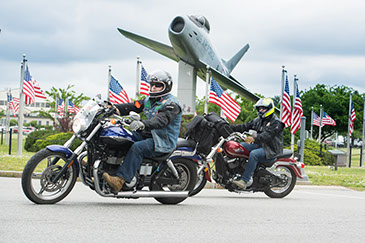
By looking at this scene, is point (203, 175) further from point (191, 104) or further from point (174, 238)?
point (191, 104)

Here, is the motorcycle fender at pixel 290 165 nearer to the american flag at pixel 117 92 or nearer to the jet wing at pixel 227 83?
the american flag at pixel 117 92

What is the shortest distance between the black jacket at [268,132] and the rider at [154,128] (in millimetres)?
2281

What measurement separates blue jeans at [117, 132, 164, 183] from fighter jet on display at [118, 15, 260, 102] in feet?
76.5

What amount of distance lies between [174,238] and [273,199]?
472 cm

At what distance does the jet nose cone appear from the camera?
30219 millimetres

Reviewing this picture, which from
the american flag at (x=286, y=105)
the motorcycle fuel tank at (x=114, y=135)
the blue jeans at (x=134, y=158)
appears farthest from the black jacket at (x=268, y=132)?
the american flag at (x=286, y=105)

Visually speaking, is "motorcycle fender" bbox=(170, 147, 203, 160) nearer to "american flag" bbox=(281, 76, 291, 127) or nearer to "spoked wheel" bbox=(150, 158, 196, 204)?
"spoked wheel" bbox=(150, 158, 196, 204)

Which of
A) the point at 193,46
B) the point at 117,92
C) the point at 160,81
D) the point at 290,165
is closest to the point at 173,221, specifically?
the point at 160,81

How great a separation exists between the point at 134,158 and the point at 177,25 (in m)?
24.2

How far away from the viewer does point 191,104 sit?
106 feet

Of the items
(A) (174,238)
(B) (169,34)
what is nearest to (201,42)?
(B) (169,34)

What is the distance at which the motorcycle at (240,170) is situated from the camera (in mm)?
9055

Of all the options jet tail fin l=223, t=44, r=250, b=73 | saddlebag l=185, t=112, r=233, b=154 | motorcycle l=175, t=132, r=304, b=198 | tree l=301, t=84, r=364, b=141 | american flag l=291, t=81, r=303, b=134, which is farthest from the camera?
tree l=301, t=84, r=364, b=141

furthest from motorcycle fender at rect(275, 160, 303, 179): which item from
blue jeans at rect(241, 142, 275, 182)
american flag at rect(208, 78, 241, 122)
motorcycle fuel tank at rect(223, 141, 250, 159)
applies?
american flag at rect(208, 78, 241, 122)
